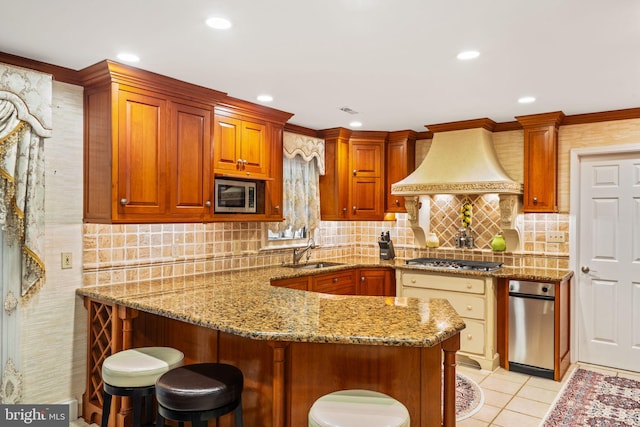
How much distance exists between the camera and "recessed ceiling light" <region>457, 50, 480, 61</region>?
265 centimetres

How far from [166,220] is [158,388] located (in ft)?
4.72

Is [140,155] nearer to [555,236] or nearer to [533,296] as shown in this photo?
[533,296]

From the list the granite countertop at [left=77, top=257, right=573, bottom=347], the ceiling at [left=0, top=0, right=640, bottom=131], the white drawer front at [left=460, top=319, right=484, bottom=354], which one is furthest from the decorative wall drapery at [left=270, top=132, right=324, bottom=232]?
the white drawer front at [left=460, top=319, right=484, bottom=354]

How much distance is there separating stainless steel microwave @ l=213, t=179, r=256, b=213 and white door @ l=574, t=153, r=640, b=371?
10.4ft

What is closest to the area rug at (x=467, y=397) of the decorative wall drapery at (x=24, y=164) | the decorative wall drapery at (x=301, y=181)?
the decorative wall drapery at (x=301, y=181)

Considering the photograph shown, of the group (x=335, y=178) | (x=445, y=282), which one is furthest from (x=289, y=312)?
(x=335, y=178)

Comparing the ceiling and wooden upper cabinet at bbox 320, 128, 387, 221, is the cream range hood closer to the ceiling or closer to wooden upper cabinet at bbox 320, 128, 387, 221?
wooden upper cabinet at bbox 320, 128, 387, 221

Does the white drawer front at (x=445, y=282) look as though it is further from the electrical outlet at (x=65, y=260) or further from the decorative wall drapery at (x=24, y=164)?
the decorative wall drapery at (x=24, y=164)

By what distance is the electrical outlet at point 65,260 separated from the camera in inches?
119

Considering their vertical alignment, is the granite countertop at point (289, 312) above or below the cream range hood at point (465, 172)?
below

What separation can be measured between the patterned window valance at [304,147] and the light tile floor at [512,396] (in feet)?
8.52

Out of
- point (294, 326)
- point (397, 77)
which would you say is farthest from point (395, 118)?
point (294, 326)

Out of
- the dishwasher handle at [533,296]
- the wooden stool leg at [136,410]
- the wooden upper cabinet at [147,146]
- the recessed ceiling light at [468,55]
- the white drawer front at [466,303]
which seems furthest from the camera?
the white drawer front at [466,303]

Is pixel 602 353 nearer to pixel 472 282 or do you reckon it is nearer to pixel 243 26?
pixel 472 282
